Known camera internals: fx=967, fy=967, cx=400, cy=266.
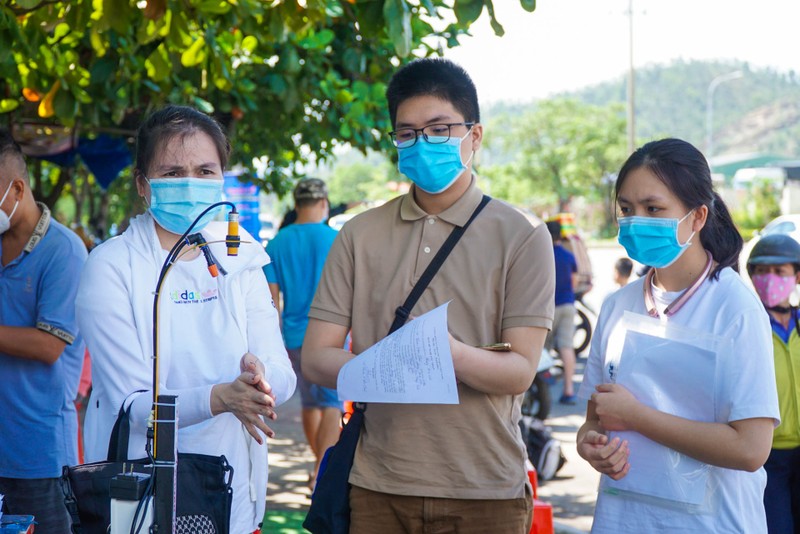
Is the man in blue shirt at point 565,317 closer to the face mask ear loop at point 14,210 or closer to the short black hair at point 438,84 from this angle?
the face mask ear loop at point 14,210

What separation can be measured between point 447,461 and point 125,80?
188 inches

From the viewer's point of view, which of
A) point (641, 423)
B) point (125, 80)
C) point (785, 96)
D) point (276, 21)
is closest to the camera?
point (641, 423)

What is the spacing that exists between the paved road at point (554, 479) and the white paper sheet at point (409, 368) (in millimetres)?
3772

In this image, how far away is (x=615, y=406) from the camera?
8.47 ft

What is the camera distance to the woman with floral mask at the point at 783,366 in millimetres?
3709

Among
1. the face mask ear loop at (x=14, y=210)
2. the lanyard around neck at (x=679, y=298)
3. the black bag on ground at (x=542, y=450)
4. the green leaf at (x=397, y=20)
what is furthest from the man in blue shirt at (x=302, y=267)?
the lanyard around neck at (x=679, y=298)

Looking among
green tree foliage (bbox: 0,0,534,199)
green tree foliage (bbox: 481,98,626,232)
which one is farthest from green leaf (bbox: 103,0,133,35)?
green tree foliage (bbox: 481,98,626,232)

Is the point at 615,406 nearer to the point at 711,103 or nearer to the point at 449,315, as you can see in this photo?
the point at 449,315

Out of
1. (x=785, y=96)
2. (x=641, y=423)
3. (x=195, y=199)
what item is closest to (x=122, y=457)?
(x=195, y=199)

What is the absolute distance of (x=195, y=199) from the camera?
270 cm

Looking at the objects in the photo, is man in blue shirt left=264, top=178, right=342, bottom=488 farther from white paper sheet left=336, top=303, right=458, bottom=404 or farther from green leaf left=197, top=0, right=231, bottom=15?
white paper sheet left=336, top=303, right=458, bottom=404

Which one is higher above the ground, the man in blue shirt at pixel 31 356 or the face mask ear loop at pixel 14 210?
the face mask ear loop at pixel 14 210

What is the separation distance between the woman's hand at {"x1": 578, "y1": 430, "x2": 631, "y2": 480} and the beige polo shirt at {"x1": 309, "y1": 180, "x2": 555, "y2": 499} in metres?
0.20

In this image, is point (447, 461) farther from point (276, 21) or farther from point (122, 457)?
point (276, 21)
